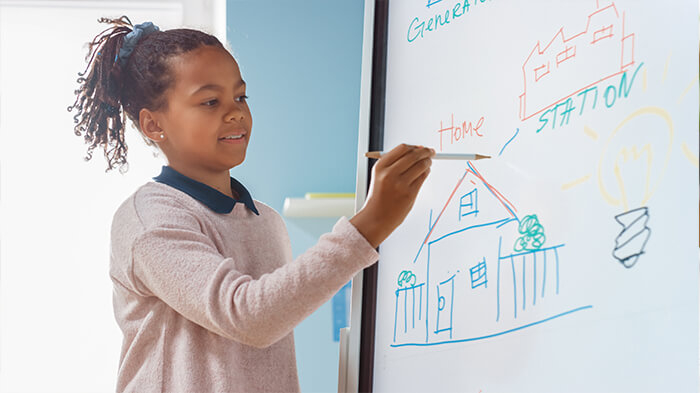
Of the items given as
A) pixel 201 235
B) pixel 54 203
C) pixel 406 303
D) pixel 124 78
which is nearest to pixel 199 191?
pixel 201 235

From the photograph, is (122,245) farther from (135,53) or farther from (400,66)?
(400,66)

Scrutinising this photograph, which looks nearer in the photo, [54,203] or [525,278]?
[525,278]

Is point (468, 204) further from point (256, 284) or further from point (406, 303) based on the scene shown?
point (256, 284)

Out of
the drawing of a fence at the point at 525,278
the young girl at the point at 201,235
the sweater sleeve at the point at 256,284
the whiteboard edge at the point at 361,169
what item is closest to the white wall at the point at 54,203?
the young girl at the point at 201,235

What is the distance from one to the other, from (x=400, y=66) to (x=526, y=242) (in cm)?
37

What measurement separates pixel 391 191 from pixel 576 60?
0.24m

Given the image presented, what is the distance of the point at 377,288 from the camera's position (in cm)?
89

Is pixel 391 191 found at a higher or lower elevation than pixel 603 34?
lower

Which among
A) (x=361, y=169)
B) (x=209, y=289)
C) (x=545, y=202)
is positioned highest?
(x=361, y=169)

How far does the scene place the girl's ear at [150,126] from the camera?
2.83ft

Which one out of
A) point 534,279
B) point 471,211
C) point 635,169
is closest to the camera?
point 635,169

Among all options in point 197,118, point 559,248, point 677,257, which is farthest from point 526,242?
point 197,118

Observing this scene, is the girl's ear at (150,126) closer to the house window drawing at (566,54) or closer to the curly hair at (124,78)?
the curly hair at (124,78)

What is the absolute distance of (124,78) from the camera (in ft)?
2.88
